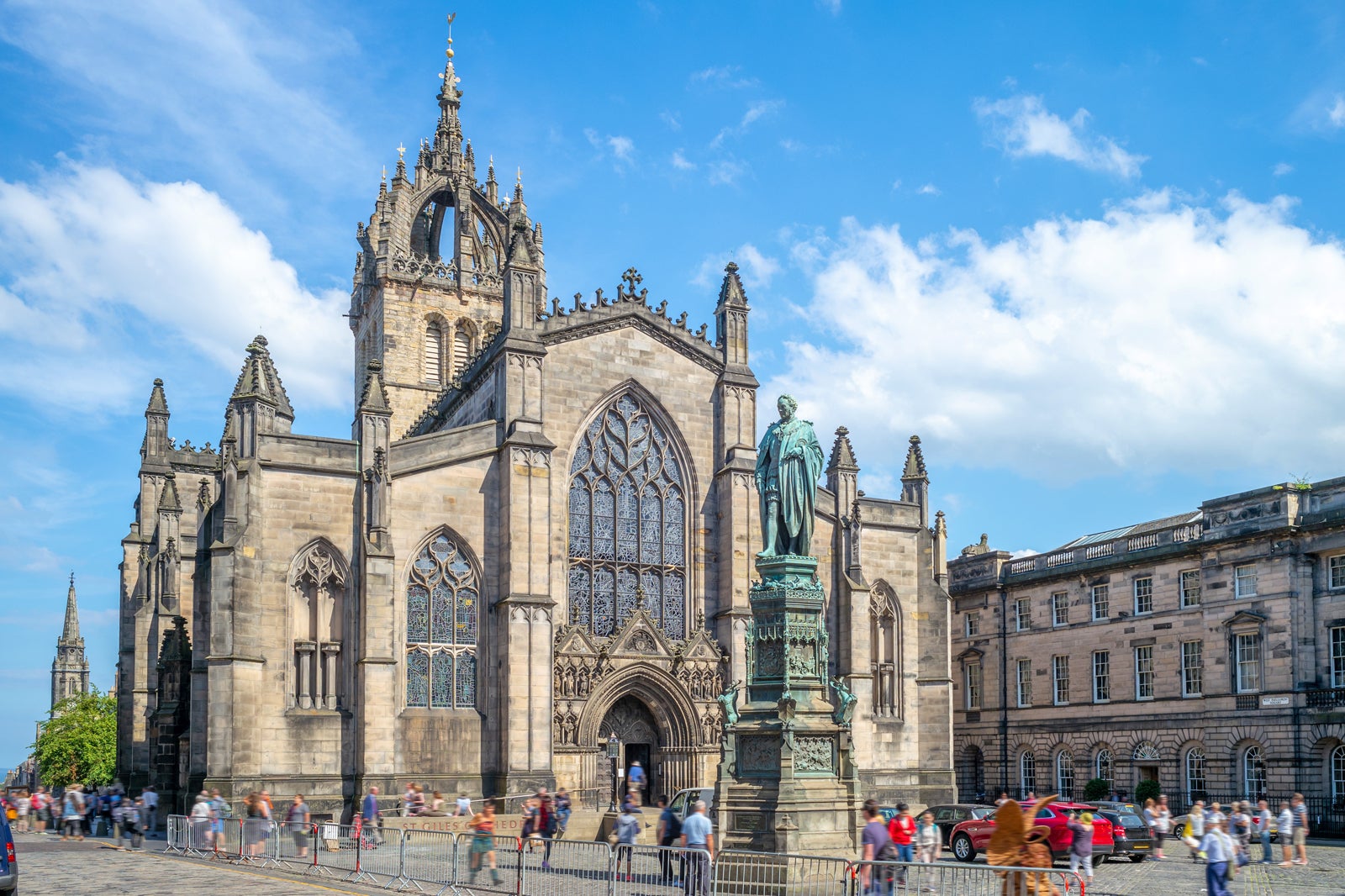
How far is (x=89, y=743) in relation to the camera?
242 ft

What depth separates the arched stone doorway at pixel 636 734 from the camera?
3625 centimetres

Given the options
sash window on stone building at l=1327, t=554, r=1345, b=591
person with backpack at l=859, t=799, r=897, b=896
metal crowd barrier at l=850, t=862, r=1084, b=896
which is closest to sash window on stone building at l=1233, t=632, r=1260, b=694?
sash window on stone building at l=1327, t=554, r=1345, b=591

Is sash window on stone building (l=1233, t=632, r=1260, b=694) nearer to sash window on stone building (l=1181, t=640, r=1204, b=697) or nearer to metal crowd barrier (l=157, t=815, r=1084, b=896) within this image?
sash window on stone building (l=1181, t=640, r=1204, b=697)

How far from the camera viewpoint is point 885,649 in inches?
1561

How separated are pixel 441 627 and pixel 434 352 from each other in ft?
71.6

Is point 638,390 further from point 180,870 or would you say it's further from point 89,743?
point 89,743

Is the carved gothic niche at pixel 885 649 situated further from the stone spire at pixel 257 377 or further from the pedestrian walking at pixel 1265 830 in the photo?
the stone spire at pixel 257 377

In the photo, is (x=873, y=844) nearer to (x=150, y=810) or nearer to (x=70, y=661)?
(x=150, y=810)

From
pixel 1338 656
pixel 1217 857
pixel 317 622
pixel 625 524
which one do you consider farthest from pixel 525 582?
pixel 1338 656

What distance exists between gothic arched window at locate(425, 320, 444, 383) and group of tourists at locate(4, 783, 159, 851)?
66.1 feet

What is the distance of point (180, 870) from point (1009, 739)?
35602 millimetres

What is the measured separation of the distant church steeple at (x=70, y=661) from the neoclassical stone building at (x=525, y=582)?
114 meters

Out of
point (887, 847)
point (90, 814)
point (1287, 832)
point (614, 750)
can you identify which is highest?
point (887, 847)

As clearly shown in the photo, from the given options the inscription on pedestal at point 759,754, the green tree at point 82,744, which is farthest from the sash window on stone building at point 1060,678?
the green tree at point 82,744
